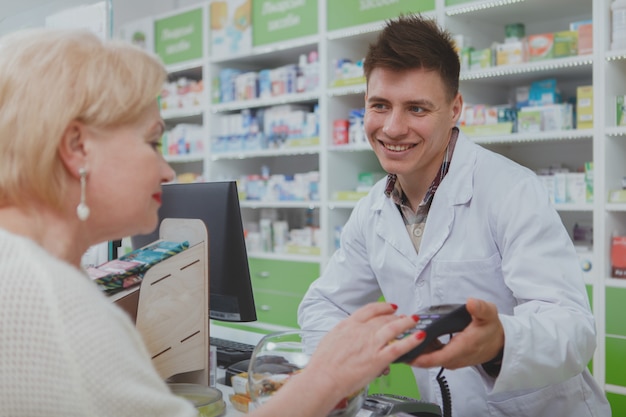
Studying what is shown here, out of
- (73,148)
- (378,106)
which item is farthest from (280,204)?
(73,148)

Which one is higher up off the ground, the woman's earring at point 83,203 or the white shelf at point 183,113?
the white shelf at point 183,113

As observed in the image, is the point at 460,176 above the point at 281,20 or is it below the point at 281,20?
below

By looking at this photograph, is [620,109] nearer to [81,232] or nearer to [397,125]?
[397,125]

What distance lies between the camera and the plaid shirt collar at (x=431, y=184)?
6.70ft

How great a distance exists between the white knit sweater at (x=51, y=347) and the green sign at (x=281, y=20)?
4.10 m

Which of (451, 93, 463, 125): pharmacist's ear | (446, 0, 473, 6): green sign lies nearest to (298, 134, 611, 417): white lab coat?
(451, 93, 463, 125): pharmacist's ear

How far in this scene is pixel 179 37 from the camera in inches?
230

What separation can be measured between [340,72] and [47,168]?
12.6 ft

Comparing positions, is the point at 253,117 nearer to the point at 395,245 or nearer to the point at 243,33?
the point at 243,33

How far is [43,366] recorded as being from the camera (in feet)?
3.01

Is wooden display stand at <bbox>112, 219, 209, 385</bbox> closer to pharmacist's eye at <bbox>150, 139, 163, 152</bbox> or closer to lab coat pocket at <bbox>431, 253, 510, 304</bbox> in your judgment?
pharmacist's eye at <bbox>150, 139, 163, 152</bbox>

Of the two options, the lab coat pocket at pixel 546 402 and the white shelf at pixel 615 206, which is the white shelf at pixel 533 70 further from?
the lab coat pocket at pixel 546 402

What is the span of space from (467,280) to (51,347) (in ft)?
4.07

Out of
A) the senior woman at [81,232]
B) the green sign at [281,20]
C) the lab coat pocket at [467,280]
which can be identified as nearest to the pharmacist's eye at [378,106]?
the lab coat pocket at [467,280]
